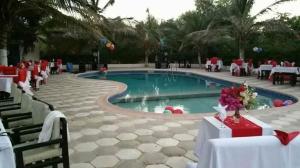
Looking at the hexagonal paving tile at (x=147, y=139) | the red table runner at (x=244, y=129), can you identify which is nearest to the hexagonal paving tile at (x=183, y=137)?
the hexagonal paving tile at (x=147, y=139)

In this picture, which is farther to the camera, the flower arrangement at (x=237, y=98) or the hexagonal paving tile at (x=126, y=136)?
the hexagonal paving tile at (x=126, y=136)

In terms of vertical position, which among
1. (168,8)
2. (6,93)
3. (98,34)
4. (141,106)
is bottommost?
(141,106)

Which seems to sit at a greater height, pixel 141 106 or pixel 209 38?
pixel 209 38

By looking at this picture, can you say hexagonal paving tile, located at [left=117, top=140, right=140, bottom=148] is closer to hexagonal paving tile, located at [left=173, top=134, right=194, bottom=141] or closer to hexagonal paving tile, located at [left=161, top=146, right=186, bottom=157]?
hexagonal paving tile, located at [left=161, top=146, right=186, bottom=157]

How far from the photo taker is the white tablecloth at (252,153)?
279cm

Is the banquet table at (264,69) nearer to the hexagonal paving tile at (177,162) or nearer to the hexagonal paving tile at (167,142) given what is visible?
the hexagonal paving tile at (167,142)

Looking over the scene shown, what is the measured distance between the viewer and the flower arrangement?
366cm

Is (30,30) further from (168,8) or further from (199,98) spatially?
(168,8)

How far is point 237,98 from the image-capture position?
367cm

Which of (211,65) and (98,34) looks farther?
(211,65)

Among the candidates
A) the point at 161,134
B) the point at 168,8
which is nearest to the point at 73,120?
the point at 161,134

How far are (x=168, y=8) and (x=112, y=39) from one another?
11659mm

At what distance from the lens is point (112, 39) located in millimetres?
22391

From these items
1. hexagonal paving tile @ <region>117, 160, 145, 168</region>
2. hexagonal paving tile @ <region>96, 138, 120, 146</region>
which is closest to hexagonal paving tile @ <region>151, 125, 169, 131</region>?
hexagonal paving tile @ <region>96, 138, 120, 146</region>
